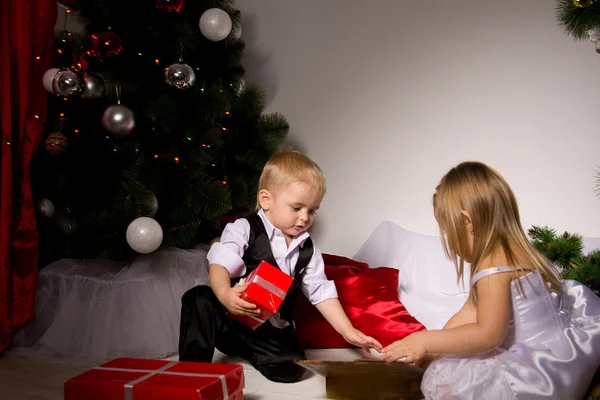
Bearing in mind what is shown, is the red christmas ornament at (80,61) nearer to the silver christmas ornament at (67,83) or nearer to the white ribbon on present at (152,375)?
the silver christmas ornament at (67,83)

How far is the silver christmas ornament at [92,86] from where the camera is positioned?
5.69ft

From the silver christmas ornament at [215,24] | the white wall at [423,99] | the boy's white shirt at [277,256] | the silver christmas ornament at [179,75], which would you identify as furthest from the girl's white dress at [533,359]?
the silver christmas ornament at [215,24]

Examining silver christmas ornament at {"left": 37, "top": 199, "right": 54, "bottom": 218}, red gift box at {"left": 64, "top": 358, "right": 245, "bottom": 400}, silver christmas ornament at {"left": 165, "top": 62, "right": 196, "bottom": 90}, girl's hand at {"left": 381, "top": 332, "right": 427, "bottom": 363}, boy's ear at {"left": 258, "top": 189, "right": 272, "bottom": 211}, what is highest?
silver christmas ornament at {"left": 165, "top": 62, "right": 196, "bottom": 90}

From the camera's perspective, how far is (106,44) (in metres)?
1.74

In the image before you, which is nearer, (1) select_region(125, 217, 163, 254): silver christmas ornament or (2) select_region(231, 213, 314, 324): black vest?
(2) select_region(231, 213, 314, 324): black vest

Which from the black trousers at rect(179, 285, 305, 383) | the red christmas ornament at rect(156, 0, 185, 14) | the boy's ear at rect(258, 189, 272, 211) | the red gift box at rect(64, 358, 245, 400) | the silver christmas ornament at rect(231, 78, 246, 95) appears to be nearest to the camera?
the red gift box at rect(64, 358, 245, 400)

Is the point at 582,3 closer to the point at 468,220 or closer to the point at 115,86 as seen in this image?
the point at 468,220

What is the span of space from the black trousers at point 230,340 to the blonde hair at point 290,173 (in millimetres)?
334

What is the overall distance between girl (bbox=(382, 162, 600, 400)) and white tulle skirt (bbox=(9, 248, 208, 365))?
0.88 m

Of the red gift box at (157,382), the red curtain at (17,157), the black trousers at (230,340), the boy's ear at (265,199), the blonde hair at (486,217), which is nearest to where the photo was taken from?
the red gift box at (157,382)

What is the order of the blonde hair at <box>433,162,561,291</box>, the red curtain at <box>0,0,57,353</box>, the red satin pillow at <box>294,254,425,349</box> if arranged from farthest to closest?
the red curtain at <box>0,0,57,353</box>
the red satin pillow at <box>294,254,425,349</box>
the blonde hair at <box>433,162,561,291</box>

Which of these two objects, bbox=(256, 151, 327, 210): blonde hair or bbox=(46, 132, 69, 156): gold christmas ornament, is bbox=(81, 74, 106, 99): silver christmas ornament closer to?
bbox=(46, 132, 69, 156): gold christmas ornament

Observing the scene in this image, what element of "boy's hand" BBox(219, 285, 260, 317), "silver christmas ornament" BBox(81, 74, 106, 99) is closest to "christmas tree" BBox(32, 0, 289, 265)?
"silver christmas ornament" BBox(81, 74, 106, 99)

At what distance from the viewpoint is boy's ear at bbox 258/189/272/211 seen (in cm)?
146
